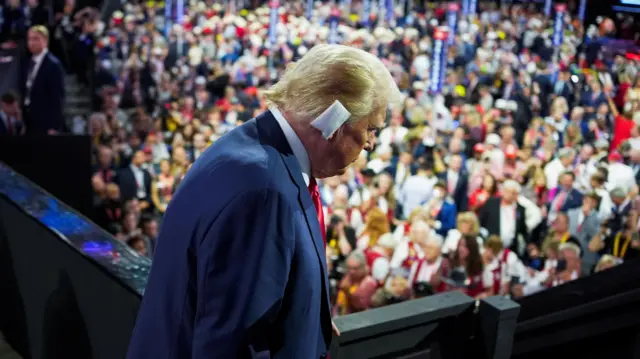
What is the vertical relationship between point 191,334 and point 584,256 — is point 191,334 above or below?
above

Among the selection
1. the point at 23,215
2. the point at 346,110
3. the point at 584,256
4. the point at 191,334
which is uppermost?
the point at 346,110

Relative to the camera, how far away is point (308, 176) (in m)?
1.50

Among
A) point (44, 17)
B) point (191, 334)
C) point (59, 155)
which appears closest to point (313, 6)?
point (44, 17)

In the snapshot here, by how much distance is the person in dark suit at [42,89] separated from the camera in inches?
260

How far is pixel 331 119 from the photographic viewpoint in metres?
1.42

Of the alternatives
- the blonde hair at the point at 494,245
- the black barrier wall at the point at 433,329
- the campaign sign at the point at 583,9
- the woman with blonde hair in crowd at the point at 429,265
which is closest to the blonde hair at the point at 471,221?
the blonde hair at the point at 494,245

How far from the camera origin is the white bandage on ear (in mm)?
1412

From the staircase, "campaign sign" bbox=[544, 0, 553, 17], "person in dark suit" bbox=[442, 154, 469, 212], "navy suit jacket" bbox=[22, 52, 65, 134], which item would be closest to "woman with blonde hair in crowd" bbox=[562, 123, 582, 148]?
"person in dark suit" bbox=[442, 154, 469, 212]

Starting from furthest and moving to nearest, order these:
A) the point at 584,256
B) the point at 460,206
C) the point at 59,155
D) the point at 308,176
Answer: the point at 460,206
the point at 584,256
the point at 59,155
the point at 308,176

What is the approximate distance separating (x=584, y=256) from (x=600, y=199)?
667 millimetres

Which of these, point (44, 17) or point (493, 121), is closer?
point (493, 121)

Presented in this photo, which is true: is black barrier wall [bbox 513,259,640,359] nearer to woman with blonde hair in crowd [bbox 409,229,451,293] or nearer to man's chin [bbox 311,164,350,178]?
man's chin [bbox 311,164,350,178]

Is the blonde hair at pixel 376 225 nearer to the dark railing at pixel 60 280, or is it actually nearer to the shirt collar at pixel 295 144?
the dark railing at pixel 60 280

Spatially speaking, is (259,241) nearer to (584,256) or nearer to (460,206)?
(584,256)
